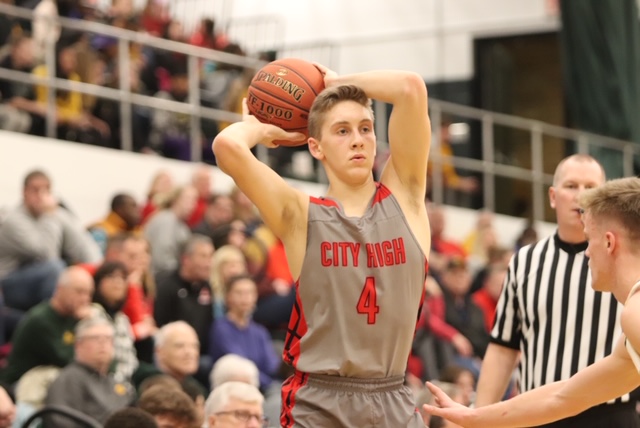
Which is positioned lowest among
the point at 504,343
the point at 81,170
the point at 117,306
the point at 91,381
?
the point at 91,381

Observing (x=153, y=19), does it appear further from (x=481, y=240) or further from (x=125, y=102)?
(x=481, y=240)

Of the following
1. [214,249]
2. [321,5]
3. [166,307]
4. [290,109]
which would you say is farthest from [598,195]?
[321,5]

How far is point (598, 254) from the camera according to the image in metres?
3.84

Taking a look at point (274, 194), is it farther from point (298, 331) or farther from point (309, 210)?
point (298, 331)

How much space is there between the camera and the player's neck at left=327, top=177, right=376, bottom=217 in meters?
4.42

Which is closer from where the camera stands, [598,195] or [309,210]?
[598,195]

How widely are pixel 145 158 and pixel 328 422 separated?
7.47 m

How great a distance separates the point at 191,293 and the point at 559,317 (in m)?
4.16

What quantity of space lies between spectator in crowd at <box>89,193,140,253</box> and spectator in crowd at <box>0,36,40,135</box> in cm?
121

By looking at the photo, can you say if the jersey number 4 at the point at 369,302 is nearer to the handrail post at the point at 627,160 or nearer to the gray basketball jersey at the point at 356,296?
the gray basketball jersey at the point at 356,296

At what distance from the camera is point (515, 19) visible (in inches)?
684

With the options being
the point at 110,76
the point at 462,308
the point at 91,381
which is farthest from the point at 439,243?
the point at 91,381

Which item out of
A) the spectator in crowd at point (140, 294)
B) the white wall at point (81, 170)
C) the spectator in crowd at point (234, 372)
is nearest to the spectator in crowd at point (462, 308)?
the white wall at point (81, 170)

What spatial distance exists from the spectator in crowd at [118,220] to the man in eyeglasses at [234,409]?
3.89 m
